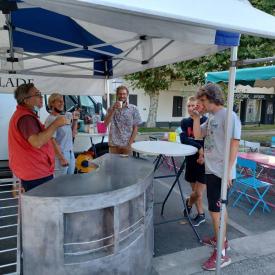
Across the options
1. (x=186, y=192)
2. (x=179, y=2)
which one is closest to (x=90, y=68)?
(x=186, y=192)

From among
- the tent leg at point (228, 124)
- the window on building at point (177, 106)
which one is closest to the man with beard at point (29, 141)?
the tent leg at point (228, 124)

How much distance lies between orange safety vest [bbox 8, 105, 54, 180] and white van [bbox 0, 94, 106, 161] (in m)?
3.19

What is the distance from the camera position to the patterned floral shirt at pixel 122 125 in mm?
4555

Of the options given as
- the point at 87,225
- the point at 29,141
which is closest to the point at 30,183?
the point at 29,141

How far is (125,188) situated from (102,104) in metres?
4.91

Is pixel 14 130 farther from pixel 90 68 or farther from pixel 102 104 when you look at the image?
pixel 102 104

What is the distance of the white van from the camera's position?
5.66 meters

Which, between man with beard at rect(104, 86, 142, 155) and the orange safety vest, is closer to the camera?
the orange safety vest

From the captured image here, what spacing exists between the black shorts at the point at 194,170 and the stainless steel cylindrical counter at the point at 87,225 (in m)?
1.30

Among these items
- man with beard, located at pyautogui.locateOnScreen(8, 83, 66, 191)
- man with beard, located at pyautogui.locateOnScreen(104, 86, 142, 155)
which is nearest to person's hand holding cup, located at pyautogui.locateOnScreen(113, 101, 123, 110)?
man with beard, located at pyautogui.locateOnScreen(104, 86, 142, 155)

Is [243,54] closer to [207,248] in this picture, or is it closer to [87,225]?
[207,248]

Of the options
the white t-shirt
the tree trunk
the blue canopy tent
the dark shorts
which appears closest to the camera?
the dark shorts

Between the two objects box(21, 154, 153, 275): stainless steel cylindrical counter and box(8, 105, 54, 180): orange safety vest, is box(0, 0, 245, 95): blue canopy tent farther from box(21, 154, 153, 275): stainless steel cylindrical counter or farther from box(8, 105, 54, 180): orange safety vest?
box(21, 154, 153, 275): stainless steel cylindrical counter

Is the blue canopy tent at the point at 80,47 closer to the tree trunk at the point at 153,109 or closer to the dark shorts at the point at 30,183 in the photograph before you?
the dark shorts at the point at 30,183
